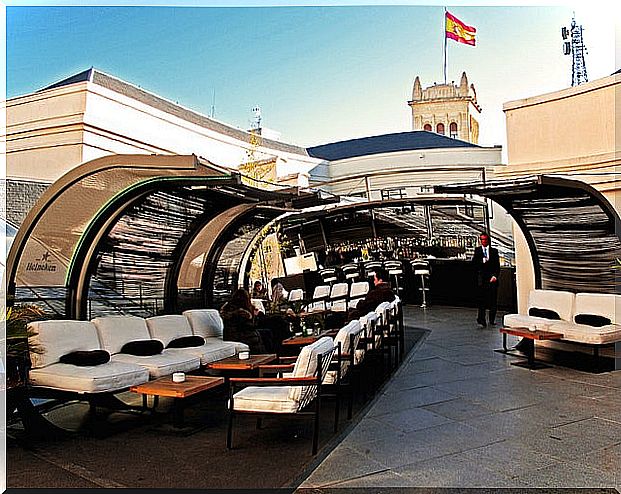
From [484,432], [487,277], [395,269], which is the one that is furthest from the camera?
[395,269]

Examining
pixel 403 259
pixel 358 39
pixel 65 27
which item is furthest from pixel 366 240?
pixel 65 27

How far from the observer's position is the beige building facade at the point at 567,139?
10281 millimetres

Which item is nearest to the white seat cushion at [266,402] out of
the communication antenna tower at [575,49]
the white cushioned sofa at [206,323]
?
the white cushioned sofa at [206,323]

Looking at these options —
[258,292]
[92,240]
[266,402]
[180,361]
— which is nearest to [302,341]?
[180,361]

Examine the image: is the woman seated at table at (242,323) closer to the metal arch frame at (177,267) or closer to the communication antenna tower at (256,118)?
the metal arch frame at (177,267)

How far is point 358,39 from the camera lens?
1973cm

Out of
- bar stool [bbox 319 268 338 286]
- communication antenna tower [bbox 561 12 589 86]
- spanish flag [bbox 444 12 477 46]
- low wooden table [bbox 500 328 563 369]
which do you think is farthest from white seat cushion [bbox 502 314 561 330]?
spanish flag [bbox 444 12 477 46]

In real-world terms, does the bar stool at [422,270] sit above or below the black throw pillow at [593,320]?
above

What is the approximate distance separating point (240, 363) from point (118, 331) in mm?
1666

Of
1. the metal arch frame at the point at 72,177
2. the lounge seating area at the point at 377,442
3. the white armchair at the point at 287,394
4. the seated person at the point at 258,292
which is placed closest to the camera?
the lounge seating area at the point at 377,442

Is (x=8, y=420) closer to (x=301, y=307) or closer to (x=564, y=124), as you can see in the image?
(x=301, y=307)

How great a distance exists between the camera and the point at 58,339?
734cm

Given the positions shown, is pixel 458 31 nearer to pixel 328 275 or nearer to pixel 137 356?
pixel 328 275

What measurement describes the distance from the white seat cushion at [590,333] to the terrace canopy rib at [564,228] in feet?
2.96
